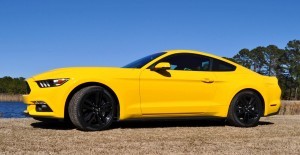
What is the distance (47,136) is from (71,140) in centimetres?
52

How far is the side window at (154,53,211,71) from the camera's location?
7.87 meters

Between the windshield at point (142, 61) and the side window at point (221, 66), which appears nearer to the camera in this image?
the windshield at point (142, 61)

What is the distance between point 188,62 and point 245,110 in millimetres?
1389

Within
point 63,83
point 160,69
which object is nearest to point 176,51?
point 160,69

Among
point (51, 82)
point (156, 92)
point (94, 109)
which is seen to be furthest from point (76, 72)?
point (156, 92)

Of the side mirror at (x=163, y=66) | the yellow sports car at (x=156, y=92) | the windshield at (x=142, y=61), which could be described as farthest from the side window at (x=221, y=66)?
the side mirror at (x=163, y=66)

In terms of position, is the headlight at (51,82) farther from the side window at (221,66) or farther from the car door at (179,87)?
the side window at (221,66)

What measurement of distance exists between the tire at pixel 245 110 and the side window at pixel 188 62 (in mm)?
813

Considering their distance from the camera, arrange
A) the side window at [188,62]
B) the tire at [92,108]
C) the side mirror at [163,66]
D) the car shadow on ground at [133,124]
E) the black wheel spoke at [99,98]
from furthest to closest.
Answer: the side window at [188,62] → the car shadow on ground at [133,124] → the side mirror at [163,66] → the black wheel spoke at [99,98] → the tire at [92,108]

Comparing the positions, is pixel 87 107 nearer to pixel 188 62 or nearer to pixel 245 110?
pixel 188 62

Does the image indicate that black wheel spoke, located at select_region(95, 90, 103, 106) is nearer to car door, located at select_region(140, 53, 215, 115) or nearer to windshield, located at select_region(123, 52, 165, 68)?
car door, located at select_region(140, 53, 215, 115)

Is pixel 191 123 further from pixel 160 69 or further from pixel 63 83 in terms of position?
pixel 63 83

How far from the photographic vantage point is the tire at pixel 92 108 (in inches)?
266

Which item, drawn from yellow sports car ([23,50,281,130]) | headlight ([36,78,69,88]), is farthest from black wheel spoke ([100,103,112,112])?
headlight ([36,78,69,88])
